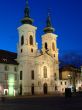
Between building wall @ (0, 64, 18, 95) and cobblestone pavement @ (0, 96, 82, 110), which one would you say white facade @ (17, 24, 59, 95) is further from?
cobblestone pavement @ (0, 96, 82, 110)

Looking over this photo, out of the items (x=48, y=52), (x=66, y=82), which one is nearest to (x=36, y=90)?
(x=48, y=52)

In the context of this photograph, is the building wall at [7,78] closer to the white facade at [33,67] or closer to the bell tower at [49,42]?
the white facade at [33,67]

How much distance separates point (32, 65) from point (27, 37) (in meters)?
8.82

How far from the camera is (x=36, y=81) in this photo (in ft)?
263

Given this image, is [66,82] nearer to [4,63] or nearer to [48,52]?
[48,52]

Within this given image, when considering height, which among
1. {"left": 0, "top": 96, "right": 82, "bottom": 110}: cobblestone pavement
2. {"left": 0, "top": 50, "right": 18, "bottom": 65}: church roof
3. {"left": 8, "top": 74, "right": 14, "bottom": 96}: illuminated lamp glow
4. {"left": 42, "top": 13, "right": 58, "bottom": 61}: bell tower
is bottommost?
{"left": 0, "top": 96, "right": 82, "bottom": 110}: cobblestone pavement

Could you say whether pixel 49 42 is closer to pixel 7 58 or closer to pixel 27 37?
pixel 27 37

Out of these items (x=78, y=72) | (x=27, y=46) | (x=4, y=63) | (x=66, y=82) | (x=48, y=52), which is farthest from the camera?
(x=78, y=72)

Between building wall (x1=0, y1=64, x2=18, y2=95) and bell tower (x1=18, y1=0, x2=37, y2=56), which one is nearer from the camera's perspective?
building wall (x1=0, y1=64, x2=18, y2=95)

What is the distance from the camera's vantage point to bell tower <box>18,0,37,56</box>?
3145 inches

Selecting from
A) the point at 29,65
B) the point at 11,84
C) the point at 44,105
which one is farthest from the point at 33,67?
the point at 44,105

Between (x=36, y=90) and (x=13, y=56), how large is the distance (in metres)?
13.5

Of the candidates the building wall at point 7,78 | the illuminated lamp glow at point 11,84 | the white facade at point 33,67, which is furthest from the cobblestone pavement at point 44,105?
the white facade at point 33,67

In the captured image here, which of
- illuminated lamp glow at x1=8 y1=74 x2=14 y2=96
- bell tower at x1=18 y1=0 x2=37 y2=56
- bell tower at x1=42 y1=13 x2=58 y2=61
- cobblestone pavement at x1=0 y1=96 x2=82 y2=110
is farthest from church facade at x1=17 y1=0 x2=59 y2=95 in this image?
cobblestone pavement at x1=0 y1=96 x2=82 y2=110
